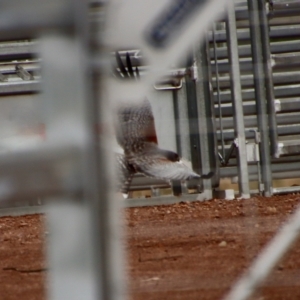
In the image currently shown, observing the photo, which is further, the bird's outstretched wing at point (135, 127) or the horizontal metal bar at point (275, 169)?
the horizontal metal bar at point (275, 169)

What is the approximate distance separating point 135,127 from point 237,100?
1285 mm

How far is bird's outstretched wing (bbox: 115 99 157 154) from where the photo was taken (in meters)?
1.32

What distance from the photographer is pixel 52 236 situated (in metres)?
0.92

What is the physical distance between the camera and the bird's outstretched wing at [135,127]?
1.32m

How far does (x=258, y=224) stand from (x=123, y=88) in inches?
49.8

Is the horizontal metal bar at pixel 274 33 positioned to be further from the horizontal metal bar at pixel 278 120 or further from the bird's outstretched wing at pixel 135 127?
the bird's outstretched wing at pixel 135 127

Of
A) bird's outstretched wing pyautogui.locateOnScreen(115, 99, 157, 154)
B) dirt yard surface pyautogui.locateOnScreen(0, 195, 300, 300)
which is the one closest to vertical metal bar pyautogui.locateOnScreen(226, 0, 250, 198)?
dirt yard surface pyautogui.locateOnScreen(0, 195, 300, 300)

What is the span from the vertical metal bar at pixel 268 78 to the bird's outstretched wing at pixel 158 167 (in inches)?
26.1

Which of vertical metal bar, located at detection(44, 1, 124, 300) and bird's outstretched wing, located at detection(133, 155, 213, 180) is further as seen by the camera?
bird's outstretched wing, located at detection(133, 155, 213, 180)

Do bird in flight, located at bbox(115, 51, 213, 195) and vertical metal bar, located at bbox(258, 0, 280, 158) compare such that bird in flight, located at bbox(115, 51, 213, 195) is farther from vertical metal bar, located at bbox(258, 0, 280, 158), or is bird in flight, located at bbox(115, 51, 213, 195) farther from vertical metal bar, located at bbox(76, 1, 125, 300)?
vertical metal bar, located at bbox(258, 0, 280, 158)

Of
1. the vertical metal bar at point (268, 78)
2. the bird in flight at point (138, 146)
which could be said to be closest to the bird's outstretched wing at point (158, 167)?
the bird in flight at point (138, 146)

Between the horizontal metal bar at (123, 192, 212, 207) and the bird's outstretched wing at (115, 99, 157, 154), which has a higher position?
the bird's outstretched wing at (115, 99, 157, 154)

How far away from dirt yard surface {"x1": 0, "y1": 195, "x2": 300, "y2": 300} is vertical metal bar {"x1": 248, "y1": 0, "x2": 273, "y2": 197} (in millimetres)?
465

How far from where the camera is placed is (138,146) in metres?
1.61
